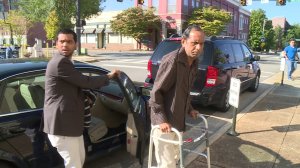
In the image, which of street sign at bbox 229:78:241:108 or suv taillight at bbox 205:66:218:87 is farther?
suv taillight at bbox 205:66:218:87

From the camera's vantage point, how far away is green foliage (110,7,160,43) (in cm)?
4231

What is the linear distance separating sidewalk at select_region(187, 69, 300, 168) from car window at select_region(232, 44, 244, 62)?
1.25 metres

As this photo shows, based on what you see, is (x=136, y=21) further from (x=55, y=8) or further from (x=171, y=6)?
(x=55, y=8)

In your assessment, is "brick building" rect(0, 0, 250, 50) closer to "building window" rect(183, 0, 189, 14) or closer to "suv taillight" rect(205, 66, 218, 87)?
"building window" rect(183, 0, 189, 14)

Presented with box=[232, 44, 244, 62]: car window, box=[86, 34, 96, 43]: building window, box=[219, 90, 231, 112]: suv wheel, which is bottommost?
box=[219, 90, 231, 112]: suv wheel

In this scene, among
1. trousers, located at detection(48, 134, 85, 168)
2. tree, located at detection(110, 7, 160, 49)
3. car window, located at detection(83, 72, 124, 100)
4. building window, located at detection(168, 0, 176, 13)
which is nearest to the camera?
trousers, located at detection(48, 134, 85, 168)

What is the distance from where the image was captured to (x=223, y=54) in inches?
279

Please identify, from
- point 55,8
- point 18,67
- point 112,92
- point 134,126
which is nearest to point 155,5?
point 55,8

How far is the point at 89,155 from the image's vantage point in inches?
153

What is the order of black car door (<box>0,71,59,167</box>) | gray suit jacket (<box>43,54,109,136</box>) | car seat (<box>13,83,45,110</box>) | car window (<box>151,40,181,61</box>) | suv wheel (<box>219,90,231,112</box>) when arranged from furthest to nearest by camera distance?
suv wheel (<box>219,90,231,112</box>)
car window (<box>151,40,181,61</box>)
car seat (<box>13,83,45,110</box>)
black car door (<box>0,71,59,167</box>)
gray suit jacket (<box>43,54,109,136</box>)

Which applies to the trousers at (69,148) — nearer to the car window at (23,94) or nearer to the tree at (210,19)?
the car window at (23,94)

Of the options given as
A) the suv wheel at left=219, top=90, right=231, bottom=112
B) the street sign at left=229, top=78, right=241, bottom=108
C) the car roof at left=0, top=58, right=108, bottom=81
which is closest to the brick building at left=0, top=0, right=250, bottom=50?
the suv wheel at left=219, top=90, right=231, bottom=112

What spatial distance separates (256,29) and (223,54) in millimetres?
63904

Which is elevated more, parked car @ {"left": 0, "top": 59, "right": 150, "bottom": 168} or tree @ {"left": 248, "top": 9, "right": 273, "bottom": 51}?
tree @ {"left": 248, "top": 9, "right": 273, "bottom": 51}
